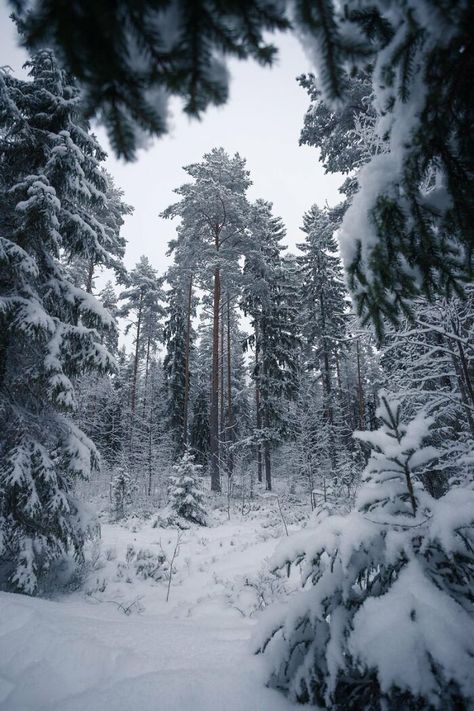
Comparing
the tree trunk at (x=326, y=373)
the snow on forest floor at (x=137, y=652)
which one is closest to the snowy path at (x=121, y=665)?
the snow on forest floor at (x=137, y=652)

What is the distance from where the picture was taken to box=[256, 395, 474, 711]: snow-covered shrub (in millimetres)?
1324

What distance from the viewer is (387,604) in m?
1.51

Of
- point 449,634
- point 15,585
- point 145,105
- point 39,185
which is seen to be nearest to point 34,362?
point 39,185

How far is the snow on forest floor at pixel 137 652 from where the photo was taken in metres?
2.00

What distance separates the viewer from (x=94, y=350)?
20.5 feet

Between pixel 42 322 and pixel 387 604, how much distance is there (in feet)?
18.3

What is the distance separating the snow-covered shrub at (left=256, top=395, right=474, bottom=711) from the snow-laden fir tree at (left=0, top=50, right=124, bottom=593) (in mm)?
4624

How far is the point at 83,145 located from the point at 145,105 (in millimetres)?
6942

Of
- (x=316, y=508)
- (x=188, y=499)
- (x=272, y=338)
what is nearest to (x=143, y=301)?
(x=272, y=338)

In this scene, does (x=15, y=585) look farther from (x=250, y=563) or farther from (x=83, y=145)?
(x=83, y=145)

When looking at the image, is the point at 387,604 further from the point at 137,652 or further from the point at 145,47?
the point at 145,47

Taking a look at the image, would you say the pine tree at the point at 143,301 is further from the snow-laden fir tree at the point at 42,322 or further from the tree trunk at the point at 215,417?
the snow-laden fir tree at the point at 42,322

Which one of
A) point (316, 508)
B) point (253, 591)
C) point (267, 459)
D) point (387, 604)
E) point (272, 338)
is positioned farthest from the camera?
point (272, 338)

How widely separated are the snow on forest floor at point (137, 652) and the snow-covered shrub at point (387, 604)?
372 millimetres
